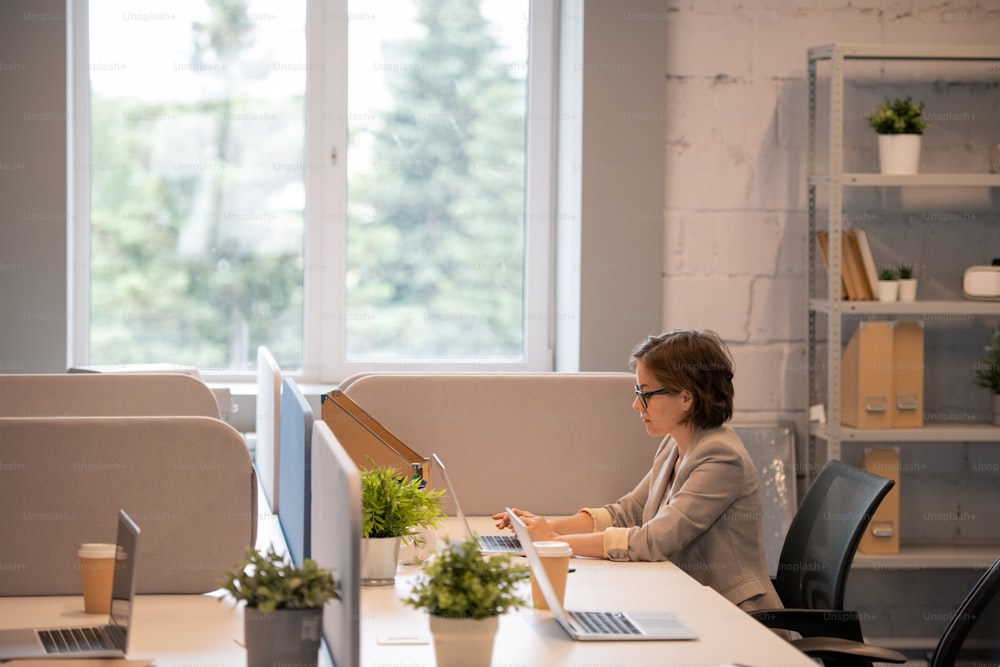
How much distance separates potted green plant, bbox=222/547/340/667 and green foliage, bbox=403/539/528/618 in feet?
0.41

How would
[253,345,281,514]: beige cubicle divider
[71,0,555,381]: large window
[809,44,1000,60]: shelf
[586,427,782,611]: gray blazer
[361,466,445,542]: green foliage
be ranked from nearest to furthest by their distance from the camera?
1. [361,466,445,542]: green foliage
2. [586,427,782,611]: gray blazer
3. [253,345,281,514]: beige cubicle divider
4. [809,44,1000,60]: shelf
5. [71,0,555,381]: large window

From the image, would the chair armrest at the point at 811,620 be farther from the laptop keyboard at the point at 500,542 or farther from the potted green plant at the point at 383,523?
the potted green plant at the point at 383,523

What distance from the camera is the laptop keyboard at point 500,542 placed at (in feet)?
7.23

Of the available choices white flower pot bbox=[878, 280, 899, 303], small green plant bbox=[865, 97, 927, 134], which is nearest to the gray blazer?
white flower pot bbox=[878, 280, 899, 303]

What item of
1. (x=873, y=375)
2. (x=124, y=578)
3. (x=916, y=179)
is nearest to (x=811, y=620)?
Result: (x=124, y=578)

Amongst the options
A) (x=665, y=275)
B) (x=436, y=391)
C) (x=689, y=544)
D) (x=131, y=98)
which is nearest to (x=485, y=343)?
(x=665, y=275)

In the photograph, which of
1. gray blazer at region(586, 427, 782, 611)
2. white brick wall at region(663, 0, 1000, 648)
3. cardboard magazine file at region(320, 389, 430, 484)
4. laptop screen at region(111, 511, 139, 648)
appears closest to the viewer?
laptop screen at region(111, 511, 139, 648)

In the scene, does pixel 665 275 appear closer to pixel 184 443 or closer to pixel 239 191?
pixel 239 191

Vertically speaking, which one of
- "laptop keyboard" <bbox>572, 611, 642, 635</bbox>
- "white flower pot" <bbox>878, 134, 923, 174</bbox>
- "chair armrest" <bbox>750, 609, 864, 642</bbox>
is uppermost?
"white flower pot" <bbox>878, 134, 923, 174</bbox>

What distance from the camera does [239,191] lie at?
3.64 metres

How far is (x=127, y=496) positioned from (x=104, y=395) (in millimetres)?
877

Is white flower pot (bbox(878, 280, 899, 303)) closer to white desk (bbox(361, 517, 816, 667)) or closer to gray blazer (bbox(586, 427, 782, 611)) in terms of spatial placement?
gray blazer (bbox(586, 427, 782, 611))

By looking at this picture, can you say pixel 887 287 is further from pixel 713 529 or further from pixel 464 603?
pixel 464 603

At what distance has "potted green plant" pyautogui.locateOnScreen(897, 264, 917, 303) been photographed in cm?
326
